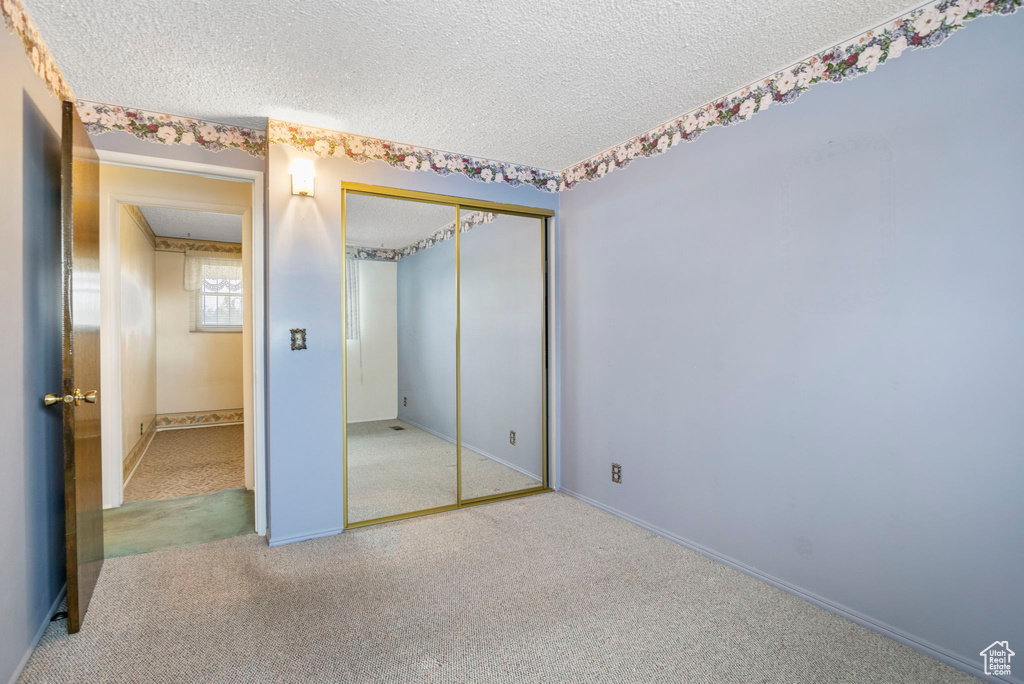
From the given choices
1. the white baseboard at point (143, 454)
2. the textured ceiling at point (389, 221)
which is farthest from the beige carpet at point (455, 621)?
the textured ceiling at point (389, 221)

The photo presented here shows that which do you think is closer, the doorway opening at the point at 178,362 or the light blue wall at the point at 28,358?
the light blue wall at the point at 28,358

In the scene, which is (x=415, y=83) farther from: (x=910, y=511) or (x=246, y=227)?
(x=910, y=511)

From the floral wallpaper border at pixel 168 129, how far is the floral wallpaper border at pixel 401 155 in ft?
0.87

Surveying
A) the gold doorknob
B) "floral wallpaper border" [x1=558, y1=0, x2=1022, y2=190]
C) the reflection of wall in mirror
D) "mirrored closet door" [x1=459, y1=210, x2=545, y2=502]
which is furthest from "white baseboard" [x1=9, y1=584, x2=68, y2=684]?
"floral wallpaper border" [x1=558, y1=0, x2=1022, y2=190]

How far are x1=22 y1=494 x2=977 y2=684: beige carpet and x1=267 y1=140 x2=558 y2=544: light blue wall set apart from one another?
0.90ft

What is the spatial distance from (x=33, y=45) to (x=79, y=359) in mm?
1226

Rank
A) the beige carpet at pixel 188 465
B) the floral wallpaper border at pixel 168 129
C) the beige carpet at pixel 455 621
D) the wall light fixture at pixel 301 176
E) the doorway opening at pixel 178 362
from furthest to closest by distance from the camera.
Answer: the beige carpet at pixel 188 465 → the doorway opening at pixel 178 362 → the wall light fixture at pixel 301 176 → the floral wallpaper border at pixel 168 129 → the beige carpet at pixel 455 621

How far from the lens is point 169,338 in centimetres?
636

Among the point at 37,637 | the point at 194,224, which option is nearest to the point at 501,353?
the point at 37,637

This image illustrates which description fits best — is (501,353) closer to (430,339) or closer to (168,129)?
(430,339)

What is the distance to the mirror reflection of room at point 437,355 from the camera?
322 cm

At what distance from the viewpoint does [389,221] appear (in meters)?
3.30

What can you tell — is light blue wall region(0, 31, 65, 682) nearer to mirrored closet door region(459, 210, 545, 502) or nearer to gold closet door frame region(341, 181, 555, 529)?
gold closet door frame region(341, 181, 555, 529)

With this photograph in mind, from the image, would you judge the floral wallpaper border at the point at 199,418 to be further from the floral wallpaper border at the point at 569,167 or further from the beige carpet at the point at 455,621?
the floral wallpaper border at the point at 569,167
